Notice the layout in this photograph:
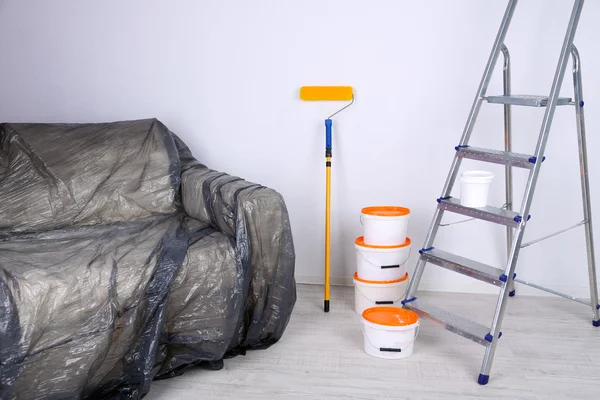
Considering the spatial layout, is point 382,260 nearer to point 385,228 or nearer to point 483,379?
point 385,228

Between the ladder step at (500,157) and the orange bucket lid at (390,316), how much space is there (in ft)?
2.20

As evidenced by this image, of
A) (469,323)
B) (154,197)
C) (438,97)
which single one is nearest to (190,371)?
(154,197)

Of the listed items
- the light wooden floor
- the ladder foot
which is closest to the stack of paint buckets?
the light wooden floor

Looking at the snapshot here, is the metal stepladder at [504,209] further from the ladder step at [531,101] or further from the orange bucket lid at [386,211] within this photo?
the orange bucket lid at [386,211]

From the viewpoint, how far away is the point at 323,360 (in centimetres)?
264

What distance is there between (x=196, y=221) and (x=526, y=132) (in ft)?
5.11

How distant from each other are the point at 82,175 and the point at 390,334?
4.96ft

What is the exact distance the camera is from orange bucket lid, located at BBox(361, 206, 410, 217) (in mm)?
3034

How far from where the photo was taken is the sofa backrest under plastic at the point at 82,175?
2.96 metres

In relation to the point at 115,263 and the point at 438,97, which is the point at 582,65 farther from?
the point at 115,263

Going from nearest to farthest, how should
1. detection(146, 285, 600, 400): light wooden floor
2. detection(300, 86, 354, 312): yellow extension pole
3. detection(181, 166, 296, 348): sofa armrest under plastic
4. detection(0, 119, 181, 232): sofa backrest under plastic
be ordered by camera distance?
detection(146, 285, 600, 400): light wooden floor → detection(181, 166, 296, 348): sofa armrest under plastic → detection(0, 119, 181, 232): sofa backrest under plastic → detection(300, 86, 354, 312): yellow extension pole

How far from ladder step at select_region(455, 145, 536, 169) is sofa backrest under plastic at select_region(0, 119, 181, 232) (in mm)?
1278

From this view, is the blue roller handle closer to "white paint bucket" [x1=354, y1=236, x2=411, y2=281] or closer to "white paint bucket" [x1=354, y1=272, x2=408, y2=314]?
"white paint bucket" [x1=354, y1=236, x2=411, y2=281]

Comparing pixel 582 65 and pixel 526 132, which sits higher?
pixel 582 65
